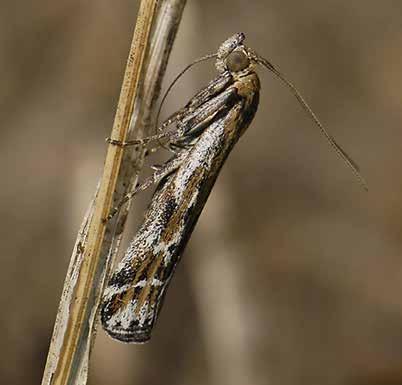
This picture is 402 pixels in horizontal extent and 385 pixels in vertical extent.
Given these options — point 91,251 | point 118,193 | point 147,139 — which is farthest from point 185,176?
point 91,251

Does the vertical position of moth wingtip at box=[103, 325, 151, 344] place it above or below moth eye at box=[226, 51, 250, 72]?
below

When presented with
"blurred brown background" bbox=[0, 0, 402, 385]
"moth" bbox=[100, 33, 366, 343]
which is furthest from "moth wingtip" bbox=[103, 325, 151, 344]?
"blurred brown background" bbox=[0, 0, 402, 385]

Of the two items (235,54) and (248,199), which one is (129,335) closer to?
(235,54)

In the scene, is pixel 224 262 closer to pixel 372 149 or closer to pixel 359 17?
pixel 372 149

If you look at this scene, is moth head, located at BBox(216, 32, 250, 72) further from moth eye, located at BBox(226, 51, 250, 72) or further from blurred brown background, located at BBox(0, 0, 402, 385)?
blurred brown background, located at BBox(0, 0, 402, 385)

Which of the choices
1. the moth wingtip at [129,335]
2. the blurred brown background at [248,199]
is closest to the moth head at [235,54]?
the moth wingtip at [129,335]

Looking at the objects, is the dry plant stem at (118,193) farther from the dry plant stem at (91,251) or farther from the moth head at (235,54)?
the moth head at (235,54)
